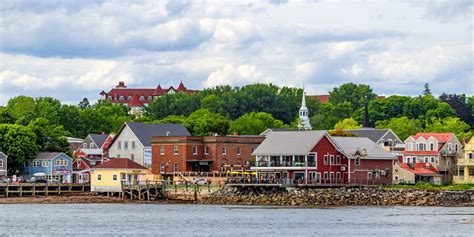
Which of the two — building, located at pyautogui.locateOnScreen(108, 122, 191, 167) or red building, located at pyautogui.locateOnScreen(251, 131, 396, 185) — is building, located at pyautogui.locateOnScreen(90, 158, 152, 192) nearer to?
building, located at pyautogui.locateOnScreen(108, 122, 191, 167)

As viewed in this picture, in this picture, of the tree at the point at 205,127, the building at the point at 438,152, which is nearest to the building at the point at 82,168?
the tree at the point at 205,127

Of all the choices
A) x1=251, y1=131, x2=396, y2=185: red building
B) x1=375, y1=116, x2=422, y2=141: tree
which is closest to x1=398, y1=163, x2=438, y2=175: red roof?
x1=251, y1=131, x2=396, y2=185: red building

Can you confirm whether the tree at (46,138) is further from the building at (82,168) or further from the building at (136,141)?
the building at (136,141)

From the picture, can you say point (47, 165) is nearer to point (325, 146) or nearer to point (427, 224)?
point (325, 146)

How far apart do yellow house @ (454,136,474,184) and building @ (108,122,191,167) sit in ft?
106

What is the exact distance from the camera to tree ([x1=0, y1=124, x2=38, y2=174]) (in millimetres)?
137500

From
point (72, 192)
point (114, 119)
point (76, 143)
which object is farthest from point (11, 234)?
point (114, 119)

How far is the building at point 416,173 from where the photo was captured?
124475mm

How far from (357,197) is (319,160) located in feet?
29.8

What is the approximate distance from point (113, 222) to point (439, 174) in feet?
183

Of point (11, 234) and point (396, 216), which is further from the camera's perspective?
point (396, 216)

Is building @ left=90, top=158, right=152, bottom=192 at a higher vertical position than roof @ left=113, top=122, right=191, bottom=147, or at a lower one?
lower

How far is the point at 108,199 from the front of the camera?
366ft

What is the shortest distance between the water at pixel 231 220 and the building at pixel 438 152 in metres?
33.0
